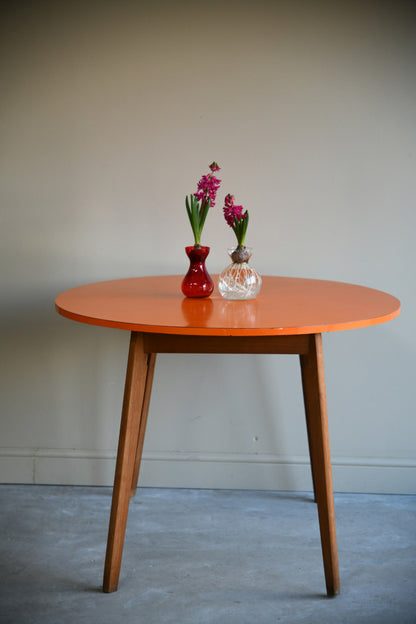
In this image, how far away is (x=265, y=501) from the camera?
2320 millimetres

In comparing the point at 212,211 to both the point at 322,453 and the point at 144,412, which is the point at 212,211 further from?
the point at 322,453

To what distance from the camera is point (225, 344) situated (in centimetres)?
163

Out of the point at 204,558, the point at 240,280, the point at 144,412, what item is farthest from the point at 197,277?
the point at 204,558

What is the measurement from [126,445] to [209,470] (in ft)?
2.83

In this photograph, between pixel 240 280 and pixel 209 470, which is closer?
pixel 240 280

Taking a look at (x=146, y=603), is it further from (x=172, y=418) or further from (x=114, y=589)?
(x=172, y=418)

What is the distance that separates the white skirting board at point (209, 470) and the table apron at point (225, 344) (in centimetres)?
93

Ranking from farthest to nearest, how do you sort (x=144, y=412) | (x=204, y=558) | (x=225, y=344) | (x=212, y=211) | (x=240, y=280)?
(x=212, y=211)
(x=144, y=412)
(x=204, y=558)
(x=240, y=280)
(x=225, y=344)

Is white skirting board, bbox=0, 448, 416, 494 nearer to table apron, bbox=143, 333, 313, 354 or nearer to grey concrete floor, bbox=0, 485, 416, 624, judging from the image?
grey concrete floor, bbox=0, 485, 416, 624

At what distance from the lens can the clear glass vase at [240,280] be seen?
5.88 feet

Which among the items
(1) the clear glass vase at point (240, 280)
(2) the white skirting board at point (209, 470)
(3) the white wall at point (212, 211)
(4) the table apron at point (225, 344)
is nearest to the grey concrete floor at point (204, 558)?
(2) the white skirting board at point (209, 470)

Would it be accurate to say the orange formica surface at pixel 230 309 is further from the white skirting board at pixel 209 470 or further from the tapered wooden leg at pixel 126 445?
the white skirting board at pixel 209 470

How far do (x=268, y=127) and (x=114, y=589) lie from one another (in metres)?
1.64

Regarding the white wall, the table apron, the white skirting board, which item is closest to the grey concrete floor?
the white skirting board
